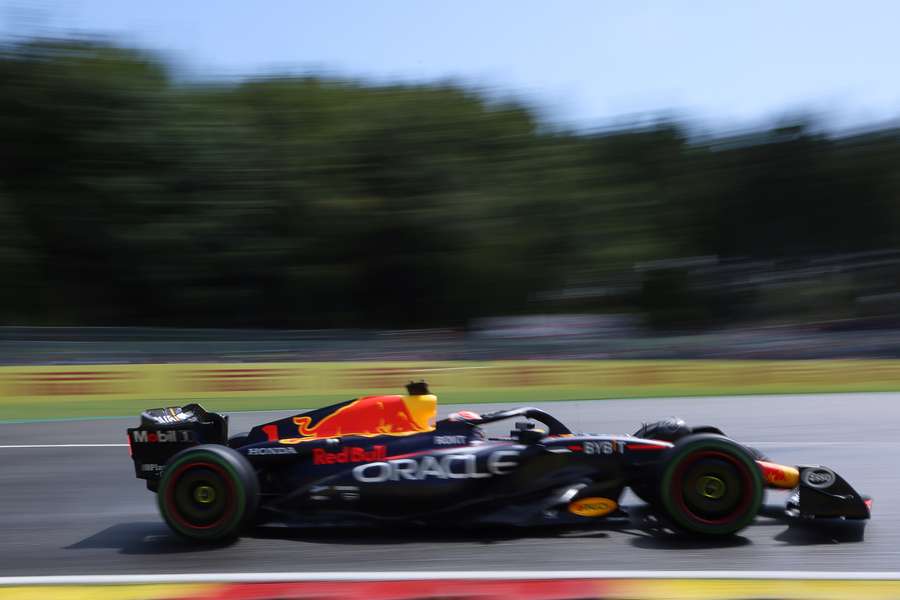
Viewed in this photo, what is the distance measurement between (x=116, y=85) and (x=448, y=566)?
82.7 feet

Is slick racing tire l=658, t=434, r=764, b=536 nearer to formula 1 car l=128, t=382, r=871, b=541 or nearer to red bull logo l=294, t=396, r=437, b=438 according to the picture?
formula 1 car l=128, t=382, r=871, b=541

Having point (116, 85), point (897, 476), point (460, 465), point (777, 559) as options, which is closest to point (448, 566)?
point (460, 465)

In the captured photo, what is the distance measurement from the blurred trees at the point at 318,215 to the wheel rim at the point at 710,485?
69.1 feet

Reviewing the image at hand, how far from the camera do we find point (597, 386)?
13969mm

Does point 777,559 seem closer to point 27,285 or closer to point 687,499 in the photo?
point 687,499

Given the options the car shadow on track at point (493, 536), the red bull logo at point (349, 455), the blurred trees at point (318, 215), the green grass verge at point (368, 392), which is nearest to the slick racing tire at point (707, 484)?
the car shadow on track at point (493, 536)

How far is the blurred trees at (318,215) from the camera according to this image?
25.7 m

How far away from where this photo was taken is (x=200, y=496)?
510 cm

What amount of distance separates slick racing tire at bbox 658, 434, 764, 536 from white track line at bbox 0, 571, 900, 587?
1.78ft

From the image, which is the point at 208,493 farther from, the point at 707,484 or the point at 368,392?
the point at 368,392

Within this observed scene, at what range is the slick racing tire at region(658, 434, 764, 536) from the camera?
4.82m

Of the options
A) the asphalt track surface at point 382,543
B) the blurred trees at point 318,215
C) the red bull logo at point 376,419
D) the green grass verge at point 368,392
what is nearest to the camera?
the asphalt track surface at point 382,543

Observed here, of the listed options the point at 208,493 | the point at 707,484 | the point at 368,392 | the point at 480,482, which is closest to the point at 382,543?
the point at 480,482

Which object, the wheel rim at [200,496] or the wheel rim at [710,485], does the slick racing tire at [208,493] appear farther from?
the wheel rim at [710,485]
